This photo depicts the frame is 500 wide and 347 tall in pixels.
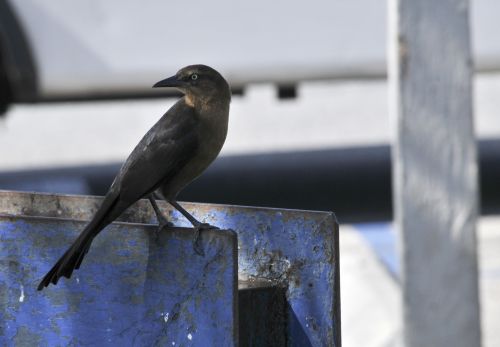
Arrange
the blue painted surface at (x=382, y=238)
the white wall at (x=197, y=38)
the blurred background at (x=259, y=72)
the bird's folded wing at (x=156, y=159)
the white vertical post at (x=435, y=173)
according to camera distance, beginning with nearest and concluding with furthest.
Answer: the bird's folded wing at (x=156, y=159) < the white vertical post at (x=435, y=173) < the blurred background at (x=259, y=72) < the white wall at (x=197, y=38) < the blue painted surface at (x=382, y=238)

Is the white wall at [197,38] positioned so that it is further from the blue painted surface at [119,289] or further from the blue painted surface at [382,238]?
the blue painted surface at [119,289]

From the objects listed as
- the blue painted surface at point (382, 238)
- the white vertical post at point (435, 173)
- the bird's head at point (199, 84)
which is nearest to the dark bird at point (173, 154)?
Result: the bird's head at point (199, 84)

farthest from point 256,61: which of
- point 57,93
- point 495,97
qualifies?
point 495,97

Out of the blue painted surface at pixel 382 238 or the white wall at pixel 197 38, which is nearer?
the white wall at pixel 197 38

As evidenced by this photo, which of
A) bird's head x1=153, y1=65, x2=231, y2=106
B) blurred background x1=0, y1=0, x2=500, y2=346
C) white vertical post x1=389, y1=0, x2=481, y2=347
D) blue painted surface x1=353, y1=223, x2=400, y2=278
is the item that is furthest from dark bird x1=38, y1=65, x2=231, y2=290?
blue painted surface x1=353, y1=223, x2=400, y2=278

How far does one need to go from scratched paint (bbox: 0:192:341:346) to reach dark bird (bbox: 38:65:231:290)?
0.27 feet

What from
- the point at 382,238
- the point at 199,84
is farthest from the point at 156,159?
the point at 382,238

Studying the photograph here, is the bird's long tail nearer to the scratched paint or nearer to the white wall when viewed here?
the scratched paint

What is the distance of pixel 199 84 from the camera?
143 inches

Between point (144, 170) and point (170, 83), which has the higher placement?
point (170, 83)

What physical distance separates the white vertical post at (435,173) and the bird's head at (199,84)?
1262 millimetres

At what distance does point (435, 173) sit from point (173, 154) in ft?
5.74

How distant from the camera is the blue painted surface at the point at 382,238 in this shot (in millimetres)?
7281

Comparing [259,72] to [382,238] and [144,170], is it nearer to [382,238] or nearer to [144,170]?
[382,238]
